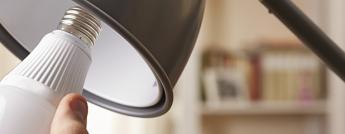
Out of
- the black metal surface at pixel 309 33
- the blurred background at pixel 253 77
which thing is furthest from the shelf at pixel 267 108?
the black metal surface at pixel 309 33

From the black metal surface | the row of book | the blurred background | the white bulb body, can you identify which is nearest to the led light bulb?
the white bulb body

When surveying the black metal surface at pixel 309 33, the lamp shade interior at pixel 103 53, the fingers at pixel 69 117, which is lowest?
the fingers at pixel 69 117

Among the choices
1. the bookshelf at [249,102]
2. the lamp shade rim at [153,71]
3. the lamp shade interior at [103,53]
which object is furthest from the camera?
the bookshelf at [249,102]

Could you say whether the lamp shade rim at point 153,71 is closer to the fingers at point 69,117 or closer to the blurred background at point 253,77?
the fingers at point 69,117

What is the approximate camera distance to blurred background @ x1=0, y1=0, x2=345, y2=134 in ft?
6.00

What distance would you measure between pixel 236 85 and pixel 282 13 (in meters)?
1.42

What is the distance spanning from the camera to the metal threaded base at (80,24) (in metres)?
0.40

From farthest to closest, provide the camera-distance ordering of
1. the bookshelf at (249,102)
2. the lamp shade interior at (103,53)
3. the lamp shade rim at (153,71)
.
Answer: the bookshelf at (249,102) → the lamp shade interior at (103,53) → the lamp shade rim at (153,71)

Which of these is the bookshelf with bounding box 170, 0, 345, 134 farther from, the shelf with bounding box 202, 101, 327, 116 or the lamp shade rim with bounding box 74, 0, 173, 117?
the lamp shade rim with bounding box 74, 0, 173, 117

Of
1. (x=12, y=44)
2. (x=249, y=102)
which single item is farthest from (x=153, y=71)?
(x=249, y=102)

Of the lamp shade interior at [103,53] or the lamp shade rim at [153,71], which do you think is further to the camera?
Answer: the lamp shade interior at [103,53]

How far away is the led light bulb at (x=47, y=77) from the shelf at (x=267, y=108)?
1480mm

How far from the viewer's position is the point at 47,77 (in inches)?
15.0

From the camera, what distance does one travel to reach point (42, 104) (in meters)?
0.37
